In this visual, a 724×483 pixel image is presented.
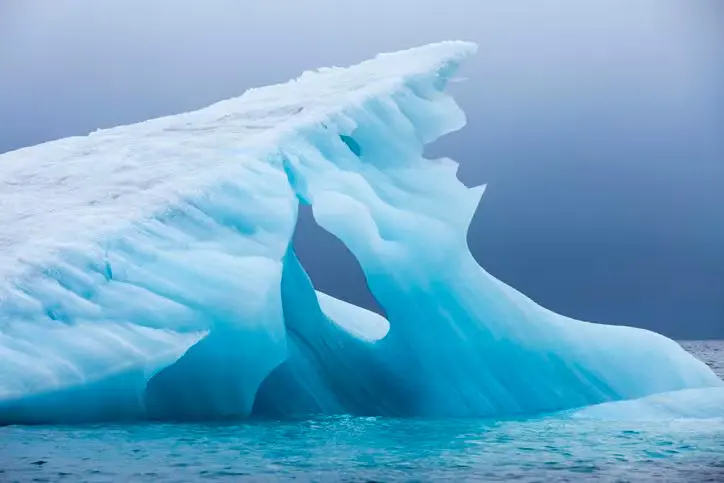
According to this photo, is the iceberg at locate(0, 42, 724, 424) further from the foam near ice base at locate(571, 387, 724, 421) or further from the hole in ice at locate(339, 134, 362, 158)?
the foam near ice base at locate(571, 387, 724, 421)

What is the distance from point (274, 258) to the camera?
7180 millimetres

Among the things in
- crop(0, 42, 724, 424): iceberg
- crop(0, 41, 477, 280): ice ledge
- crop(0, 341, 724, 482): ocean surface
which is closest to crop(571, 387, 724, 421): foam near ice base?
crop(0, 42, 724, 424): iceberg

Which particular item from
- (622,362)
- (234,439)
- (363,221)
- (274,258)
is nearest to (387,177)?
(363,221)

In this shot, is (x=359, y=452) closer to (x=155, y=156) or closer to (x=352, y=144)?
(x=155, y=156)

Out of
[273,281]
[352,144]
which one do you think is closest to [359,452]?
[273,281]

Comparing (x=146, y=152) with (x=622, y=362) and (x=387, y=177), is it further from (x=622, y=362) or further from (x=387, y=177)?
(x=622, y=362)

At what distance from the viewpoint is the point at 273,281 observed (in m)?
6.96

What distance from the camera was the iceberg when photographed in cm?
646

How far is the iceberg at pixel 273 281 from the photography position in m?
6.46

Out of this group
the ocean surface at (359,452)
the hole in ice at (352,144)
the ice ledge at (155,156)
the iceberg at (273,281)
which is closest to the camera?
the ocean surface at (359,452)

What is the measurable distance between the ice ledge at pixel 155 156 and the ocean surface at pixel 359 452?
52.6 inches

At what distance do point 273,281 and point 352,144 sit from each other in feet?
6.63

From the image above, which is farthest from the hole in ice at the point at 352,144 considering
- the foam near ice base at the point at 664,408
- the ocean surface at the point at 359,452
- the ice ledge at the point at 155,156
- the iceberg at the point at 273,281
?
the foam near ice base at the point at 664,408

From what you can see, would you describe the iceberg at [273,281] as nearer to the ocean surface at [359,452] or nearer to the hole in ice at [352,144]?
the hole in ice at [352,144]
